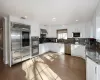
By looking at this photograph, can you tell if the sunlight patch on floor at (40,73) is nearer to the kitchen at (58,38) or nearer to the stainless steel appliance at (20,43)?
the kitchen at (58,38)

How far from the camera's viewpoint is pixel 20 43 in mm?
3658

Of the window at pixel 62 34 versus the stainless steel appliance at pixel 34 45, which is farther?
the window at pixel 62 34

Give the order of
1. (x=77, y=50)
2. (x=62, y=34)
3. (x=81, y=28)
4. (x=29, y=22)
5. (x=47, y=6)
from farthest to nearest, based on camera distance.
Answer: (x=62, y=34), (x=81, y=28), (x=77, y=50), (x=29, y=22), (x=47, y=6)

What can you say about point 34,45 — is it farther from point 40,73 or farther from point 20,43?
point 40,73

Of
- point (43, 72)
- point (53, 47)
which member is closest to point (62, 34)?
point (53, 47)

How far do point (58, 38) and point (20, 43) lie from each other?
12.2 feet

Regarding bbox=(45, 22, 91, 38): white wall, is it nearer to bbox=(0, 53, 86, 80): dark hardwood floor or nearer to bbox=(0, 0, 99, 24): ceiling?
bbox=(0, 0, 99, 24): ceiling

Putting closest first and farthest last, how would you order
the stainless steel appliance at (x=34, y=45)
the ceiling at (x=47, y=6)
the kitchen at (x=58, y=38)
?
the ceiling at (x=47, y=6) < the kitchen at (x=58, y=38) < the stainless steel appliance at (x=34, y=45)

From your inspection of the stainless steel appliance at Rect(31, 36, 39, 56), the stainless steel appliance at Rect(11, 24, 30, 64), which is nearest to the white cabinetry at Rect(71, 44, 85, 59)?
the stainless steel appliance at Rect(31, 36, 39, 56)

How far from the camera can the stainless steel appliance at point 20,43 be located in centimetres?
336

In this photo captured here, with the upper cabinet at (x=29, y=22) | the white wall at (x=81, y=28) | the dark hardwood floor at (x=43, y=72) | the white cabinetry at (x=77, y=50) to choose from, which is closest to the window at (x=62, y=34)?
the white wall at (x=81, y=28)

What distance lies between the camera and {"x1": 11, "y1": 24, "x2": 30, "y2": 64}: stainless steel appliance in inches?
132

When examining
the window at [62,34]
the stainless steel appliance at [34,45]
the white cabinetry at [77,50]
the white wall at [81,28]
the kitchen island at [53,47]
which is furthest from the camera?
the window at [62,34]

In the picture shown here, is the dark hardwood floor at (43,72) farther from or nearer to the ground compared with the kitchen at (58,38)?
nearer to the ground
